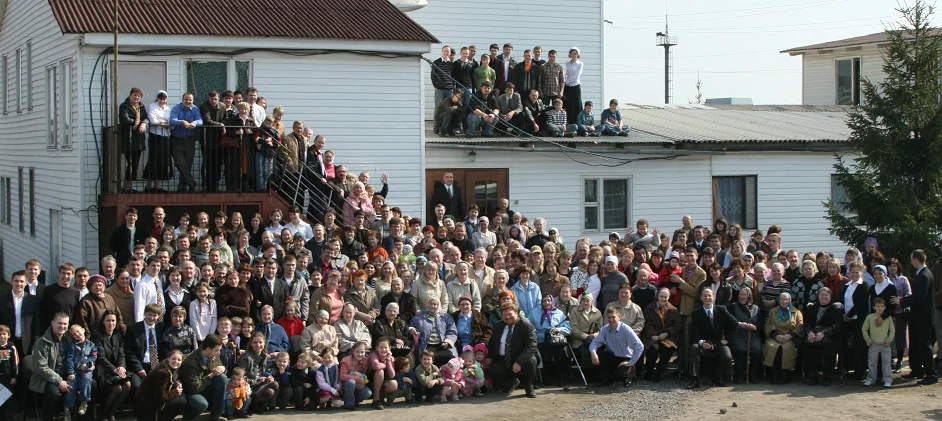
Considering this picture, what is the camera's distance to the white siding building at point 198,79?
61.1 feet

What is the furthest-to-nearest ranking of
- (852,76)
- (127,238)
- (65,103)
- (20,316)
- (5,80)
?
(852,76)
(5,80)
(65,103)
(127,238)
(20,316)

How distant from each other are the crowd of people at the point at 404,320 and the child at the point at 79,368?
16mm

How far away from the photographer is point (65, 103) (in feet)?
65.1

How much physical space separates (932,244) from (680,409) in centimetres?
785

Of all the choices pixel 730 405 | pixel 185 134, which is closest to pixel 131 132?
pixel 185 134

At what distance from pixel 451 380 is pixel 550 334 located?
156 centimetres

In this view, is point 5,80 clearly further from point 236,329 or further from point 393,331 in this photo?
point 393,331

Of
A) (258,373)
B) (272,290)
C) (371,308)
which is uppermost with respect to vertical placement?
(272,290)

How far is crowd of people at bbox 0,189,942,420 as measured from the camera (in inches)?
518

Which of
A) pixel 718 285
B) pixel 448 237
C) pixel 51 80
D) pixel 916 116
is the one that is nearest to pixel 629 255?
pixel 718 285

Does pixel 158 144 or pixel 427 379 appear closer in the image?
pixel 427 379

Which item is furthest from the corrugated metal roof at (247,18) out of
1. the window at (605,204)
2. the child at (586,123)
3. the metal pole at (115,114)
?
the window at (605,204)

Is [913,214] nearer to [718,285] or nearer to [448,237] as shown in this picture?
[718,285]

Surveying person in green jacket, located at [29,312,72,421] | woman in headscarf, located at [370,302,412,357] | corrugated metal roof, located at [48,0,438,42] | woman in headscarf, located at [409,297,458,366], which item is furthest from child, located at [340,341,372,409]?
corrugated metal roof, located at [48,0,438,42]
